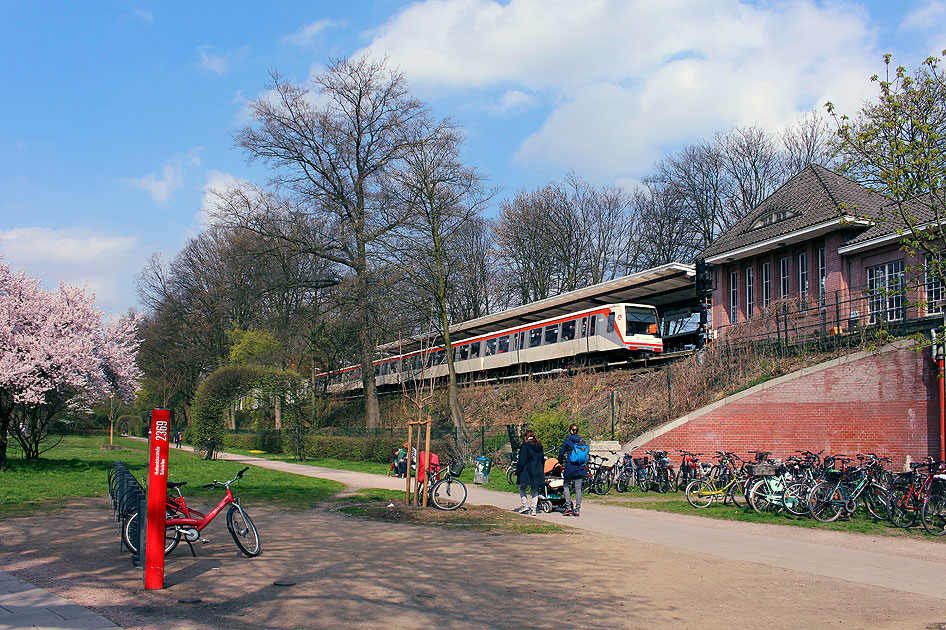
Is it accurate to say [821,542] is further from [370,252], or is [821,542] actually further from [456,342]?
[456,342]

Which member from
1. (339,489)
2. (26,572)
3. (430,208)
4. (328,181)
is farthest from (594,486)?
(328,181)

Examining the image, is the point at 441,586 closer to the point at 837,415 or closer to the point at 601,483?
the point at 601,483

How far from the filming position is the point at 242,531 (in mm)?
8781

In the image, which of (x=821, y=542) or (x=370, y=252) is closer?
(x=821, y=542)

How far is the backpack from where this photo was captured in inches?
563

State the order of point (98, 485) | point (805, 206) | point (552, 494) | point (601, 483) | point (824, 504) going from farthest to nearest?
point (805, 206), point (601, 483), point (98, 485), point (552, 494), point (824, 504)

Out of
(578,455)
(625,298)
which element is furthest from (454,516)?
(625,298)

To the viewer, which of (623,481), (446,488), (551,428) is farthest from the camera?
(551,428)

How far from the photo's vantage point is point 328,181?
35.5 metres

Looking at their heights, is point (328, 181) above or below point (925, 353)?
above

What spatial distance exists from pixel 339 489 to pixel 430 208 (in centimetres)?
1591

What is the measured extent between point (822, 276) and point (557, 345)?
11189mm

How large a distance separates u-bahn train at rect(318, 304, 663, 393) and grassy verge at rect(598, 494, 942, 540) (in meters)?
13.1

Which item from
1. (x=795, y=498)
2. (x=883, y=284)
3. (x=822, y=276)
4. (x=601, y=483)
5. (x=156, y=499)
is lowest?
(x=601, y=483)
